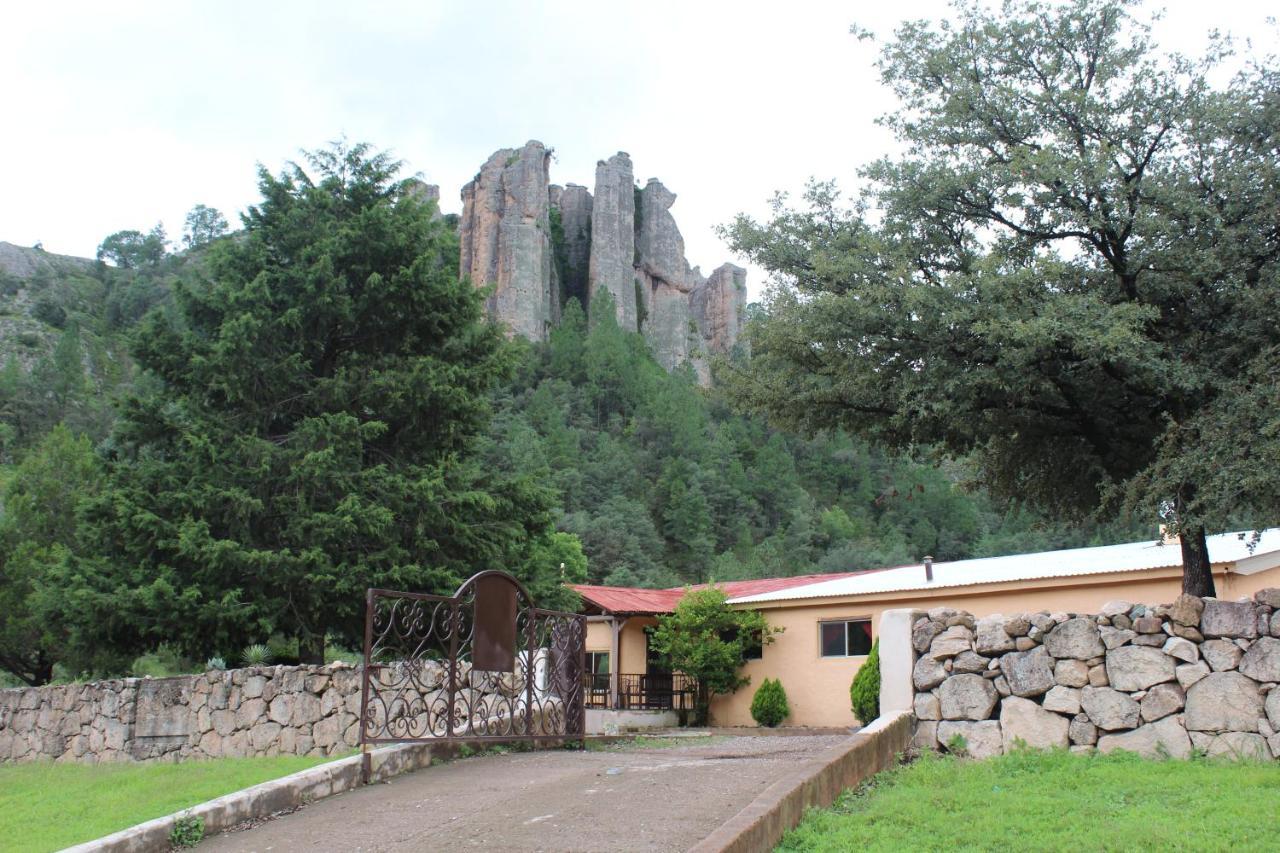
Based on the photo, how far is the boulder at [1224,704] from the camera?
329 inches

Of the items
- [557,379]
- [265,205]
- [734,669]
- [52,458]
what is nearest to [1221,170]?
[734,669]

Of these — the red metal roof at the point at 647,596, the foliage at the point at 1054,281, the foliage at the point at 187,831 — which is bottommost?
the foliage at the point at 187,831

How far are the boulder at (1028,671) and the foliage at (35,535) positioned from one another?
16639 mm

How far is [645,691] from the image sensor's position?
23562mm

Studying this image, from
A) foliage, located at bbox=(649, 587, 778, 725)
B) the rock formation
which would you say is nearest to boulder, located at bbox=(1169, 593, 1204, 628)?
foliage, located at bbox=(649, 587, 778, 725)

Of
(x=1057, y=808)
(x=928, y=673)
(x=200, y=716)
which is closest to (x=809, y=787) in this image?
(x=1057, y=808)

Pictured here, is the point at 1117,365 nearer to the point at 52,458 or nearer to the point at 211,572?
the point at 211,572

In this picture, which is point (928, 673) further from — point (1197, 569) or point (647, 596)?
point (647, 596)

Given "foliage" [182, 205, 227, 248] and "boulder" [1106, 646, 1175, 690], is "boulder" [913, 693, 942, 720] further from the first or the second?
"foliage" [182, 205, 227, 248]

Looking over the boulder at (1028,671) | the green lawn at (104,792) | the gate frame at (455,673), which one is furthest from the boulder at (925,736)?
the green lawn at (104,792)

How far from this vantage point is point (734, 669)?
71.7ft

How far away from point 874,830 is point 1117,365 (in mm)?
7304

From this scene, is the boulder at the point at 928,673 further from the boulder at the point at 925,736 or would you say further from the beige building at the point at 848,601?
the beige building at the point at 848,601

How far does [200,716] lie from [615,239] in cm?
8656
